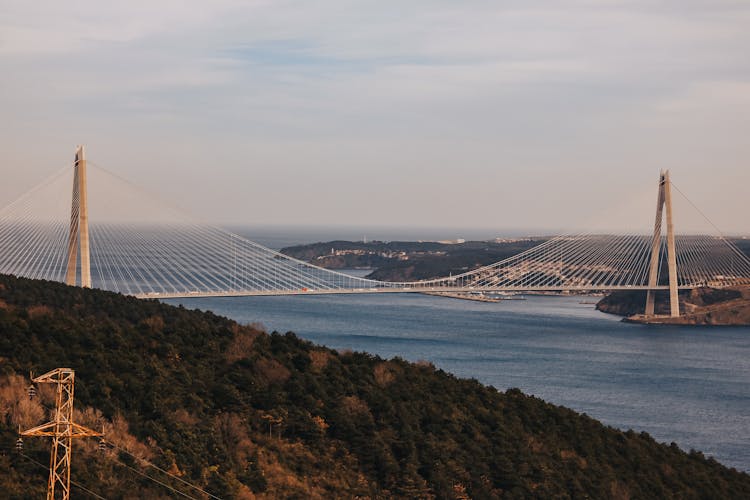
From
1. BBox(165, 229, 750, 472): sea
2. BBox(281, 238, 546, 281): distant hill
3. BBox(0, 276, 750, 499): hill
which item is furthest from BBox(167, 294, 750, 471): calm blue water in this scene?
BBox(281, 238, 546, 281): distant hill

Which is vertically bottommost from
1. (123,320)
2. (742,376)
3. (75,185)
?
(742,376)

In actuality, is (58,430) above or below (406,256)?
below

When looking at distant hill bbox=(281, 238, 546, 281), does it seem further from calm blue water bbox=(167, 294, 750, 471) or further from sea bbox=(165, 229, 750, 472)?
calm blue water bbox=(167, 294, 750, 471)

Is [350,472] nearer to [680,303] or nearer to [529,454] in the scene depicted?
[529,454]

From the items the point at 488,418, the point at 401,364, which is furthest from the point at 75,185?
the point at 488,418

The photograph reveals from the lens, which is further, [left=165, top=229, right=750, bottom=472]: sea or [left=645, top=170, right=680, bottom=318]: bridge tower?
[left=645, top=170, right=680, bottom=318]: bridge tower

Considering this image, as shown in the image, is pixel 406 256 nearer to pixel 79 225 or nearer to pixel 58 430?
pixel 79 225

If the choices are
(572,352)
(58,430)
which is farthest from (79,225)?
(58,430)
